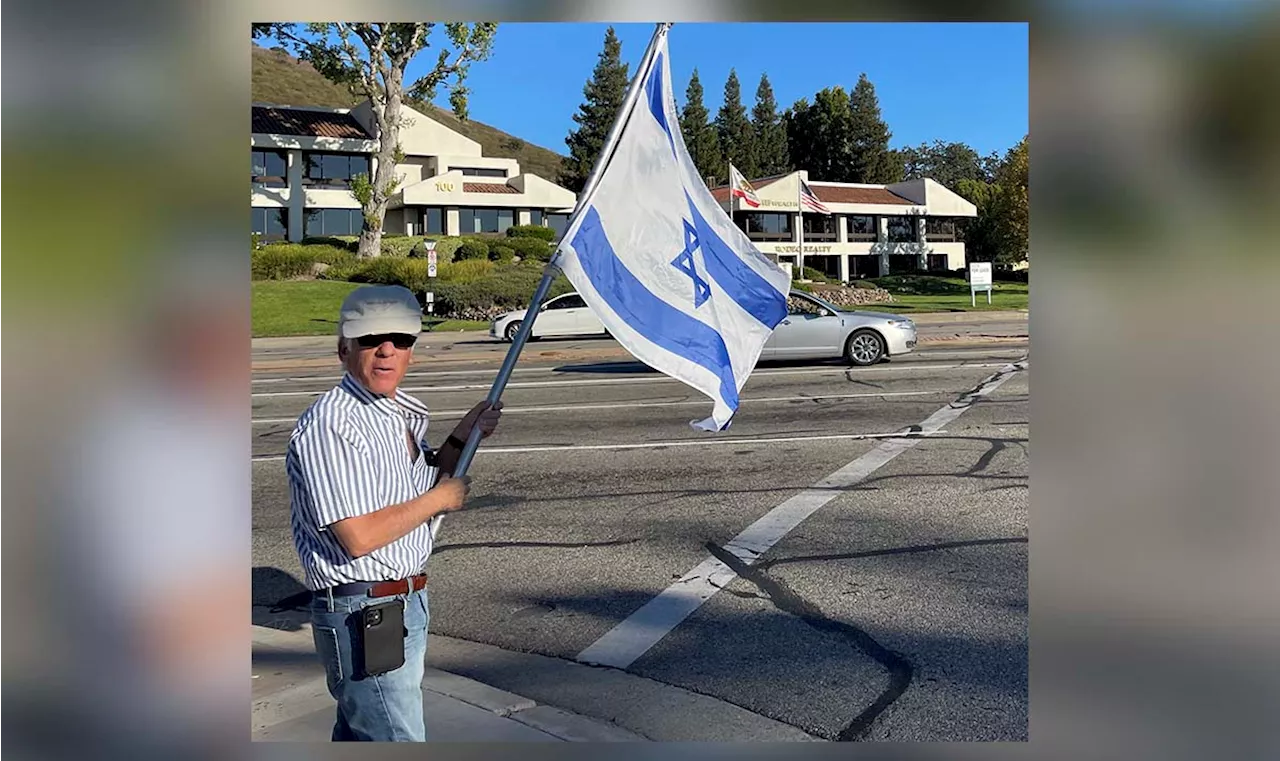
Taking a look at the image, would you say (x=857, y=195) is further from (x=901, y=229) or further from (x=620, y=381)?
(x=620, y=381)

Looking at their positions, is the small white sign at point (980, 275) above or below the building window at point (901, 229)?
below

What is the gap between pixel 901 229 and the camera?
59750 mm

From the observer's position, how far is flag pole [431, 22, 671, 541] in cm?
276

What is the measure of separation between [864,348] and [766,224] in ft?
127

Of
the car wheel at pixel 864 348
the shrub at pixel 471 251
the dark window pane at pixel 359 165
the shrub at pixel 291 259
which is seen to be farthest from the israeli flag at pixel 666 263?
the dark window pane at pixel 359 165

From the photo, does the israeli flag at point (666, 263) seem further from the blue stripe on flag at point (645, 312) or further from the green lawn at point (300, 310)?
the green lawn at point (300, 310)

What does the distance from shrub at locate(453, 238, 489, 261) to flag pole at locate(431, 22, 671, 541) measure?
3814 cm

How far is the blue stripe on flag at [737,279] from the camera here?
3303 mm

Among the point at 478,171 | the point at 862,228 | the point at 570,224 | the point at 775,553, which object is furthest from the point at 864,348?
the point at 862,228

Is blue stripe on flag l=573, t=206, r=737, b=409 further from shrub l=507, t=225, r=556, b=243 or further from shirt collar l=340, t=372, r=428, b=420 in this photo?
shrub l=507, t=225, r=556, b=243

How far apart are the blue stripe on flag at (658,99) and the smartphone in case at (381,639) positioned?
5.95 feet

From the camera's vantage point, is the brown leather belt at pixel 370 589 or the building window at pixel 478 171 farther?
the building window at pixel 478 171
